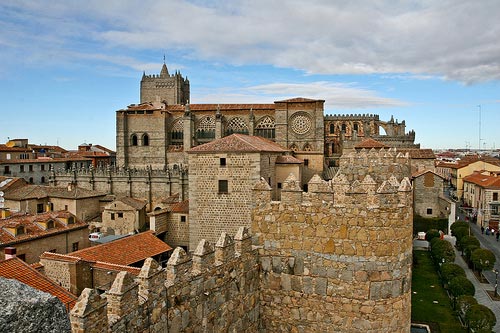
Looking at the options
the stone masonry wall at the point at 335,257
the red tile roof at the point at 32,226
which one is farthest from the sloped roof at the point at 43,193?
the stone masonry wall at the point at 335,257

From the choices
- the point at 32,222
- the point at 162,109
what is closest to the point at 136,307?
the point at 32,222

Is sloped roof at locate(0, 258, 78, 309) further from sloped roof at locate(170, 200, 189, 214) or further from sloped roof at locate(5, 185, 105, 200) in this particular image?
sloped roof at locate(5, 185, 105, 200)

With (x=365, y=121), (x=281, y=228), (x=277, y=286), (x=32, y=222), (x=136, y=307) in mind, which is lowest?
(x=32, y=222)

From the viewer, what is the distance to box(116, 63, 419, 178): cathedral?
45.6 meters

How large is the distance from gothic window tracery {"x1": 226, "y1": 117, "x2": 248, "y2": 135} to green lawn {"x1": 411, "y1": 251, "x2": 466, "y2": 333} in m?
26.3

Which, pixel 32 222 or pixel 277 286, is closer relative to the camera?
pixel 277 286

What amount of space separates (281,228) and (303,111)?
40.6 meters

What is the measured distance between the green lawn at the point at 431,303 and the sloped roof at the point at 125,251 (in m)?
13.0

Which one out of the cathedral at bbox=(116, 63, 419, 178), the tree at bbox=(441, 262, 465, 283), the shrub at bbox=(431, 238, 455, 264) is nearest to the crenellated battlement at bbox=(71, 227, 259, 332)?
the tree at bbox=(441, 262, 465, 283)

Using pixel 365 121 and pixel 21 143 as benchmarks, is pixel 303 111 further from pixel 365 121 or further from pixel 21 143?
pixel 21 143

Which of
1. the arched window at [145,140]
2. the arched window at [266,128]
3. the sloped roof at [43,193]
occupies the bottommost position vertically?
the sloped roof at [43,193]

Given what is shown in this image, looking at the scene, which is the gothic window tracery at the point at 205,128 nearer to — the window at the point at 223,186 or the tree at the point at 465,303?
the window at the point at 223,186

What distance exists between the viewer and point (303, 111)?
45.7 m

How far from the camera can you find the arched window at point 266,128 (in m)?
47.5
